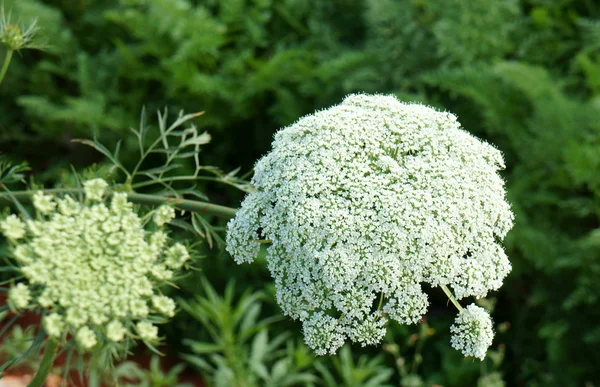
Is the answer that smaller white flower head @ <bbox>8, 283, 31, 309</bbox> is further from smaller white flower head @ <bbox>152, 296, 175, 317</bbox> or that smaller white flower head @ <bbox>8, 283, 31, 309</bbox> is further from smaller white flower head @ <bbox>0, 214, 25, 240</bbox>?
smaller white flower head @ <bbox>152, 296, 175, 317</bbox>

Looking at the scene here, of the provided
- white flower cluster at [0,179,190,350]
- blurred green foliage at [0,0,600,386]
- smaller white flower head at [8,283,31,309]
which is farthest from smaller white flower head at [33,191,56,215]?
blurred green foliage at [0,0,600,386]

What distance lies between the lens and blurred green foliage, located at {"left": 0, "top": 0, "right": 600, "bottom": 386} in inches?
173

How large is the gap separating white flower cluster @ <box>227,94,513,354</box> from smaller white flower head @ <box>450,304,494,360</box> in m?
0.05

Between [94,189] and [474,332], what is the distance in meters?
0.86

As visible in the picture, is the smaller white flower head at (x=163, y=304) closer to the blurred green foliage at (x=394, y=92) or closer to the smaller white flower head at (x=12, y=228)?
the smaller white flower head at (x=12, y=228)

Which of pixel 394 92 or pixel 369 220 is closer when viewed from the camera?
pixel 369 220

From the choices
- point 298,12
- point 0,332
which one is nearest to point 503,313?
point 298,12

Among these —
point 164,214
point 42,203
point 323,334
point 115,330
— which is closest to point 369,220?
Answer: point 323,334

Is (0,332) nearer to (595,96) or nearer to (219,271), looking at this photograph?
(219,271)

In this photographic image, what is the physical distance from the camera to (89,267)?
4.64ft

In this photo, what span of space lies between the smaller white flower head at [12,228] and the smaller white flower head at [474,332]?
36.0 inches

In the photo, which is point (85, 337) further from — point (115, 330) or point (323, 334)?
point (323, 334)

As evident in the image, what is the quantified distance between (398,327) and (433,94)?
1.80m

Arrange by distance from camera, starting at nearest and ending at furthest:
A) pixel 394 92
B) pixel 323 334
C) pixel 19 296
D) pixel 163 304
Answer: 1. pixel 19 296
2. pixel 163 304
3. pixel 323 334
4. pixel 394 92
